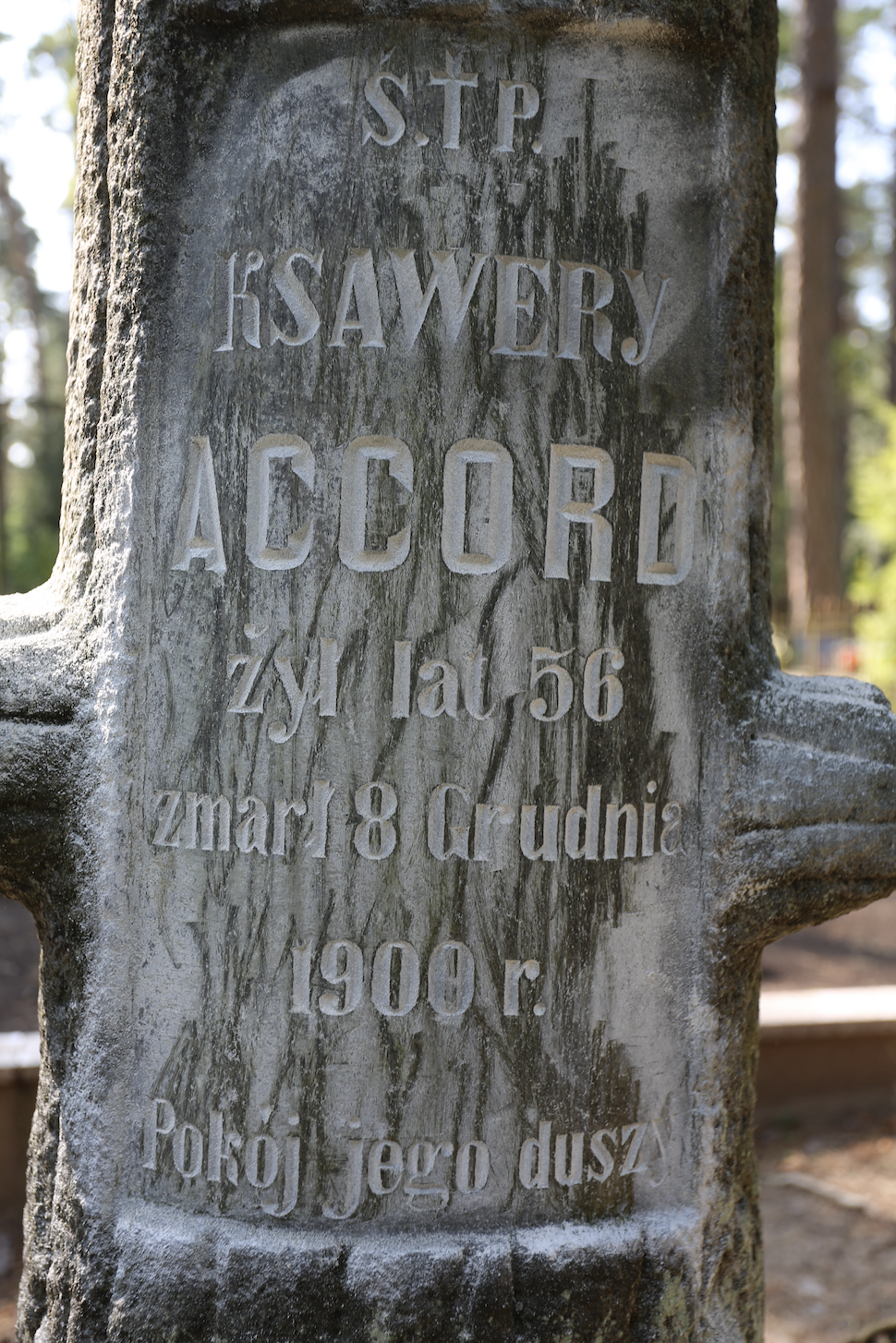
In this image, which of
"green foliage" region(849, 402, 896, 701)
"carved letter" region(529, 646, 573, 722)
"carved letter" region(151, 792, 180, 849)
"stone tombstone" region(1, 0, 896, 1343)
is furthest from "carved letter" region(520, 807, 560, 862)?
"green foliage" region(849, 402, 896, 701)

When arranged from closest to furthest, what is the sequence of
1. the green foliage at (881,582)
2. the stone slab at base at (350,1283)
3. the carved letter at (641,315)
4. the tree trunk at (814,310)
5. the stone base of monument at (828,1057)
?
the stone slab at base at (350,1283)
the carved letter at (641,315)
the stone base of monument at (828,1057)
the green foliage at (881,582)
the tree trunk at (814,310)

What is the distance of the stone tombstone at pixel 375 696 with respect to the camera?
1.52m

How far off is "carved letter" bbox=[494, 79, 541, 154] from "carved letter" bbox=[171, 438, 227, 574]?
576 mm

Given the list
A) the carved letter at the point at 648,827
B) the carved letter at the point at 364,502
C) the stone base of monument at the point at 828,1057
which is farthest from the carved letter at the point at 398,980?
the stone base of monument at the point at 828,1057

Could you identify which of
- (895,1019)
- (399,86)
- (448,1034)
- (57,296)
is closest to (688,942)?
(448,1034)

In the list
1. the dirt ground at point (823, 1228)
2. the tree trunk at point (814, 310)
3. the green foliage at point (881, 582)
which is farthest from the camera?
the tree trunk at point (814, 310)

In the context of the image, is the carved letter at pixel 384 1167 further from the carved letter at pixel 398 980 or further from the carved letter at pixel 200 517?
the carved letter at pixel 200 517

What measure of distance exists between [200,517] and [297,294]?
0.33 metres

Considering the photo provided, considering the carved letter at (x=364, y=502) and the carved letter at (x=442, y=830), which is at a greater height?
the carved letter at (x=364, y=502)

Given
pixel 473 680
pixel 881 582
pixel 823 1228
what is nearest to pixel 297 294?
pixel 473 680

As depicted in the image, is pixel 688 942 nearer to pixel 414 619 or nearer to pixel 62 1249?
pixel 414 619

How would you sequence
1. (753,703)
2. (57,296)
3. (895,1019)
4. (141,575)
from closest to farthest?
(141,575), (753,703), (895,1019), (57,296)

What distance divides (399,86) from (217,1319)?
1.67 m

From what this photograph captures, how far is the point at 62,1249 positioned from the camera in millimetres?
1587
